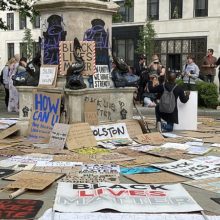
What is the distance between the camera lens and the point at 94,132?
30.2ft

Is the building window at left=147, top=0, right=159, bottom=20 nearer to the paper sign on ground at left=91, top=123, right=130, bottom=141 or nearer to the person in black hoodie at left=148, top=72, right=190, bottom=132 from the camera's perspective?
the person in black hoodie at left=148, top=72, right=190, bottom=132

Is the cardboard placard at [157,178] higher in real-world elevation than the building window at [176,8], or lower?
lower

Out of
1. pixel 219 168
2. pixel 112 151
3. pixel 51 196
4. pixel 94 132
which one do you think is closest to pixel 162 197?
pixel 51 196

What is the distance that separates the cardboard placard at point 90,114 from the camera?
9405 millimetres

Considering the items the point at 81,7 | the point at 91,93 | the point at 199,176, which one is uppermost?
the point at 81,7

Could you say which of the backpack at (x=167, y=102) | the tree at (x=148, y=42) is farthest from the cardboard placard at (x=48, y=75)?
the tree at (x=148, y=42)

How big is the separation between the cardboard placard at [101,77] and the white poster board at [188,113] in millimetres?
1818

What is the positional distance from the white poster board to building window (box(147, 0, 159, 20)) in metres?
27.8

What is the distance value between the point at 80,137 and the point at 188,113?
10.5ft

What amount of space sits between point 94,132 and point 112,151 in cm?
Answer: 91

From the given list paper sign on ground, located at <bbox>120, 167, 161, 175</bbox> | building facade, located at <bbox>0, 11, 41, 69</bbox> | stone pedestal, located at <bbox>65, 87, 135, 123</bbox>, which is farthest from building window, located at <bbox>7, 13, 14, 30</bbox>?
paper sign on ground, located at <bbox>120, 167, 161, 175</bbox>

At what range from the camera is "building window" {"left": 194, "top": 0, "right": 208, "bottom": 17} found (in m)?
35.1

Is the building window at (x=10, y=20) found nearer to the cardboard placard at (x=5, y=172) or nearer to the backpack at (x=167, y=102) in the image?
the backpack at (x=167, y=102)

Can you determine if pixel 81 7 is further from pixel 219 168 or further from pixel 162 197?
pixel 162 197
